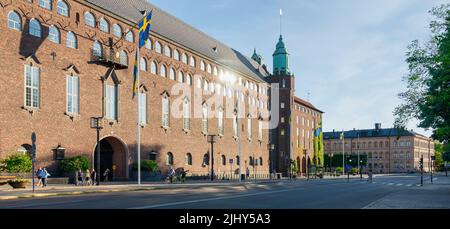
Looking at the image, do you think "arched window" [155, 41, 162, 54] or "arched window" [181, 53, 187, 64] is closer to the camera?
"arched window" [155, 41, 162, 54]

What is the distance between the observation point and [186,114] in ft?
195

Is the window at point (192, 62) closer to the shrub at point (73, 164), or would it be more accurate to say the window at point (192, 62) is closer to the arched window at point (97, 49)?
the arched window at point (97, 49)

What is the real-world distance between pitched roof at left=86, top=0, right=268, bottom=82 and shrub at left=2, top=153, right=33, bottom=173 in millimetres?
16293

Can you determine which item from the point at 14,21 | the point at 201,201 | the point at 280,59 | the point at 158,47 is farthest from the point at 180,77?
the point at 280,59

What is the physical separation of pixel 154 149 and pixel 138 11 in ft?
52.4

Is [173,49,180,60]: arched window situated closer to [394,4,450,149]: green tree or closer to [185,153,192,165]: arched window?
[185,153,192,165]: arched window

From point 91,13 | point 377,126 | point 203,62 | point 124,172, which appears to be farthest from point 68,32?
point 377,126

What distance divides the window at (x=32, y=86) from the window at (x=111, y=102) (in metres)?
8.36

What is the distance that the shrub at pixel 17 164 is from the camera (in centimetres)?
3331

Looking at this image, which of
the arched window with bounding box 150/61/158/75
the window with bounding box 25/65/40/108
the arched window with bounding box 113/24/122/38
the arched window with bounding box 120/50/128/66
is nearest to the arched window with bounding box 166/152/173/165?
the arched window with bounding box 150/61/158/75

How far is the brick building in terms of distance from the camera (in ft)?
119

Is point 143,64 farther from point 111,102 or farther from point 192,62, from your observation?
point 192,62

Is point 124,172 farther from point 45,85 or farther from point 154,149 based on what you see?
point 45,85

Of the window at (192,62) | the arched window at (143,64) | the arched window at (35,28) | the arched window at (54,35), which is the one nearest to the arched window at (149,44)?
the arched window at (143,64)
